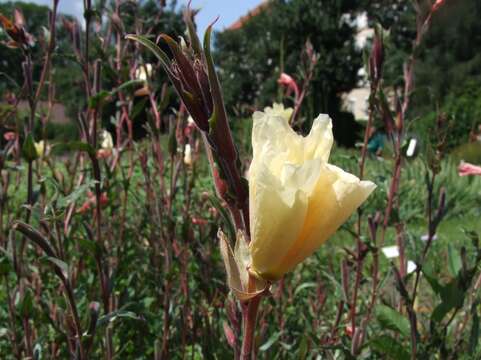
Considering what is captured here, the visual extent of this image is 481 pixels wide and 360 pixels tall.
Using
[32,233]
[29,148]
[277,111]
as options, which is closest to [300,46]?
[29,148]

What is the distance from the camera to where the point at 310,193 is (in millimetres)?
608

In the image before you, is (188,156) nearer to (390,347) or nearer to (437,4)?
(437,4)

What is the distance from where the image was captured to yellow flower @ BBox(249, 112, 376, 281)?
604 mm

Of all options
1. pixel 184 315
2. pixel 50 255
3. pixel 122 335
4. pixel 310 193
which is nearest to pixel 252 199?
pixel 310 193

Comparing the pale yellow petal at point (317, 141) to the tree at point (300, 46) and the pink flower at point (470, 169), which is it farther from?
the tree at point (300, 46)

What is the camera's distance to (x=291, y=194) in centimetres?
60

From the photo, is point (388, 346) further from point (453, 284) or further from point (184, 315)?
point (184, 315)

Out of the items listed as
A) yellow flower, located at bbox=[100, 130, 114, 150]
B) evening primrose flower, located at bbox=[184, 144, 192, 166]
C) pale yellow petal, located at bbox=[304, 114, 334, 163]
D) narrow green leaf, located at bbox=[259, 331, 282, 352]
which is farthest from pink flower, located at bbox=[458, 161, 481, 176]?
yellow flower, located at bbox=[100, 130, 114, 150]

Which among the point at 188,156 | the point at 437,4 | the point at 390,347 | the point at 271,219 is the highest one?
the point at 437,4

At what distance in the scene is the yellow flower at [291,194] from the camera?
604mm

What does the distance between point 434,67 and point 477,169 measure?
2174 centimetres

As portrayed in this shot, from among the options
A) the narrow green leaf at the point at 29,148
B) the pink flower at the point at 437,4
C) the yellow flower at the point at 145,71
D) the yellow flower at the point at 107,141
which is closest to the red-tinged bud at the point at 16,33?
the narrow green leaf at the point at 29,148

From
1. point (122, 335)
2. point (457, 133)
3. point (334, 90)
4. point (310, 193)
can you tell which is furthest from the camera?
point (334, 90)

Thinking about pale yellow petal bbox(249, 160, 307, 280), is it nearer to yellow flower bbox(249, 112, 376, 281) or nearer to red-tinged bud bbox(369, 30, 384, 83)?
yellow flower bbox(249, 112, 376, 281)
